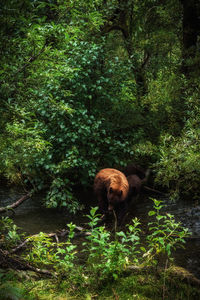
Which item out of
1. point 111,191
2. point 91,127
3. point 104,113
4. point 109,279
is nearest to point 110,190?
point 111,191

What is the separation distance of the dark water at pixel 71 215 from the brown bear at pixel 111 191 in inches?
17.7

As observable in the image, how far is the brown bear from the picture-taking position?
6.41 metres

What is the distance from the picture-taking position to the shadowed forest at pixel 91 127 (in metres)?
2.90

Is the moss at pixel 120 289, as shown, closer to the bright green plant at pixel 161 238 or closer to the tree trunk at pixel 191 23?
the bright green plant at pixel 161 238

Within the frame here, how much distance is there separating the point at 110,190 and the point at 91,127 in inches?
72.1

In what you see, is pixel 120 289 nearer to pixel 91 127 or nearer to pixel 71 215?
pixel 71 215

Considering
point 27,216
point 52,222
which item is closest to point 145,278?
point 52,222

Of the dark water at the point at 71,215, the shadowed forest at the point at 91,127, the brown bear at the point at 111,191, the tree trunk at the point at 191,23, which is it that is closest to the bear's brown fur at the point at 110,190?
the brown bear at the point at 111,191

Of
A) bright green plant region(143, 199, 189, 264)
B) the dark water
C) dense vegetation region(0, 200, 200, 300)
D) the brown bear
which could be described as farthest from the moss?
the brown bear

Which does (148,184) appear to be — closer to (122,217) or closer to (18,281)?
(122,217)

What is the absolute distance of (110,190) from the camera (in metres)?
6.34

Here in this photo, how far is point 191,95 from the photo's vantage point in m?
6.18

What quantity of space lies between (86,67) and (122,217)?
13.8ft

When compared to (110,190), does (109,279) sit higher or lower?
lower
